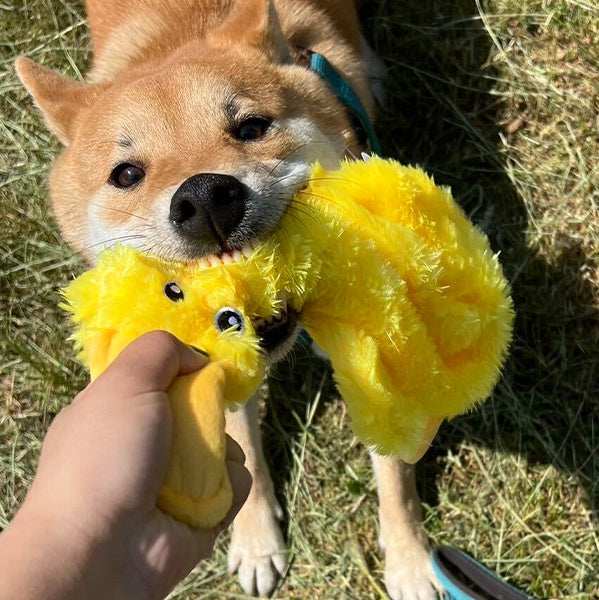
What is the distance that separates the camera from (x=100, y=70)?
2.95 metres

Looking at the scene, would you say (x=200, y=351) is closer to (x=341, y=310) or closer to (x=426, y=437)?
(x=341, y=310)

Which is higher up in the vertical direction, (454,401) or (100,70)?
(100,70)

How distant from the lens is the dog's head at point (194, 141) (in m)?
1.66

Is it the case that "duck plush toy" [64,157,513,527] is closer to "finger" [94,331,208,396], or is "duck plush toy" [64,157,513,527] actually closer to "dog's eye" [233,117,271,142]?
"finger" [94,331,208,396]

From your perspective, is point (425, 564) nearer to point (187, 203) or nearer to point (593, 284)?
point (593, 284)

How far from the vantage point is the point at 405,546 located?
2826mm

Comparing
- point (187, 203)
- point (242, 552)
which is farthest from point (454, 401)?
point (242, 552)

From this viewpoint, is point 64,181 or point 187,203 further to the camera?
point 64,181

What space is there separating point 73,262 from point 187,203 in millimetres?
2010

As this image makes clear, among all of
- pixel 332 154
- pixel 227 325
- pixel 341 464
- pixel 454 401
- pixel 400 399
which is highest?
pixel 227 325

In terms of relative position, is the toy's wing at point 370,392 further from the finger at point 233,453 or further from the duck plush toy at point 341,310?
the finger at point 233,453

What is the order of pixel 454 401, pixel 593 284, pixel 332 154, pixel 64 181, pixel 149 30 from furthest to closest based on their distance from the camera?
pixel 593 284 → pixel 149 30 → pixel 64 181 → pixel 332 154 → pixel 454 401

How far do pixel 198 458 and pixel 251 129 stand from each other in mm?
1223

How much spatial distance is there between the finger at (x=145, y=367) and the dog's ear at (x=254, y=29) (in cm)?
147
